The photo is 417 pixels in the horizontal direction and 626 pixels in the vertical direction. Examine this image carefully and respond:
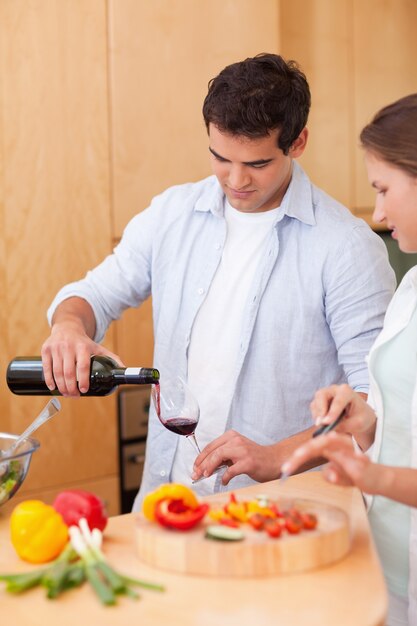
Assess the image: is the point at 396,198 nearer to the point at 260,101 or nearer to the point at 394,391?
the point at 394,391

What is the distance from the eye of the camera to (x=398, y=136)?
59.8 inches

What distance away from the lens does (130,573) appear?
122 centimetres

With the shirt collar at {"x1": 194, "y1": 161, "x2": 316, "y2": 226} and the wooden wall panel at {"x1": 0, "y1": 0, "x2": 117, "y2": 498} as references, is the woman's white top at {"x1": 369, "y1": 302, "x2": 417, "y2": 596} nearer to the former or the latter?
the shirt collar at {"x1": 194, "y1": 161, "x2": 316, "y2": 226}

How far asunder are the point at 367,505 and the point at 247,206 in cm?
71

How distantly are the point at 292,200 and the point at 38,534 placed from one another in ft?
3.44

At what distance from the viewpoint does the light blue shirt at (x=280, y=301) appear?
6.51 ft

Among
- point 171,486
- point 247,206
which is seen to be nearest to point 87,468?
point 247,206

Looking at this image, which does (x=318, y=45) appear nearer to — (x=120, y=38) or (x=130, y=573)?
(x=120, y=38)

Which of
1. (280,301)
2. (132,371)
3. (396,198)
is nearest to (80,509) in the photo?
(132,371)

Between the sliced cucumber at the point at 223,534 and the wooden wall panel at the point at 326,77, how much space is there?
2.29 meters

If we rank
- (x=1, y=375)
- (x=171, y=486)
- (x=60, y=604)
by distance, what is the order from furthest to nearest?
(x=1, y=375), (x=171, y=486), (x=60, y=604)

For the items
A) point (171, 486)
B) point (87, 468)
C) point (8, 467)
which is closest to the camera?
point (171, 486)

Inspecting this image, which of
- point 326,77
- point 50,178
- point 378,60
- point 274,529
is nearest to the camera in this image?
point 274,529

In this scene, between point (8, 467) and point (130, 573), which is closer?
point (130, 573)
